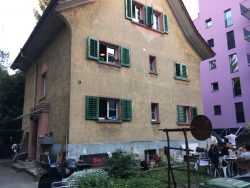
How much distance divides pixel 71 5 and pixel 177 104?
8884mm

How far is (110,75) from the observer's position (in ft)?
45.3

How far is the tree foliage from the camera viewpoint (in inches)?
865

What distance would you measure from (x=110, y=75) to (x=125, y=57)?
1.58m

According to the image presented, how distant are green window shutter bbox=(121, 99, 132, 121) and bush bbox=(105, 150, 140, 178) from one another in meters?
3.25

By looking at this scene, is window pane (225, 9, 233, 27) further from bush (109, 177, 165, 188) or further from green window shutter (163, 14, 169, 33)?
bush (109, 177, 165, 188)

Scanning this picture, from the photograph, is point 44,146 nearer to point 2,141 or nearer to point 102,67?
point 102,67

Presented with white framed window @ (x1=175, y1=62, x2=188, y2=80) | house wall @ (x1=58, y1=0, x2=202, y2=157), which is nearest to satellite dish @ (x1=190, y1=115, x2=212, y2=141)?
house wall @ (x1=58, y1=0, x2=202, y2=157)

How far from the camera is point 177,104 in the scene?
1697cm

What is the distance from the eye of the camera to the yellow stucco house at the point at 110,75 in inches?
493

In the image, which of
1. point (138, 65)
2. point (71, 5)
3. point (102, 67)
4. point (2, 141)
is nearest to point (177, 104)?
point (138, 65)

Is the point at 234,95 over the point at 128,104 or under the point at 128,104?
over

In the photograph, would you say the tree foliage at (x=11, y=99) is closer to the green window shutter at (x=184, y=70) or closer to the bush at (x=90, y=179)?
the green window shutter at (x=184, y=70)

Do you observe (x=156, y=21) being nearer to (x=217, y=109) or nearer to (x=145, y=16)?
(x=145, y=16)

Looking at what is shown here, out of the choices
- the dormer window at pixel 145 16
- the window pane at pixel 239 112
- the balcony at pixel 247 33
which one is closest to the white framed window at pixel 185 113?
the dormer window at pixel 145 16
